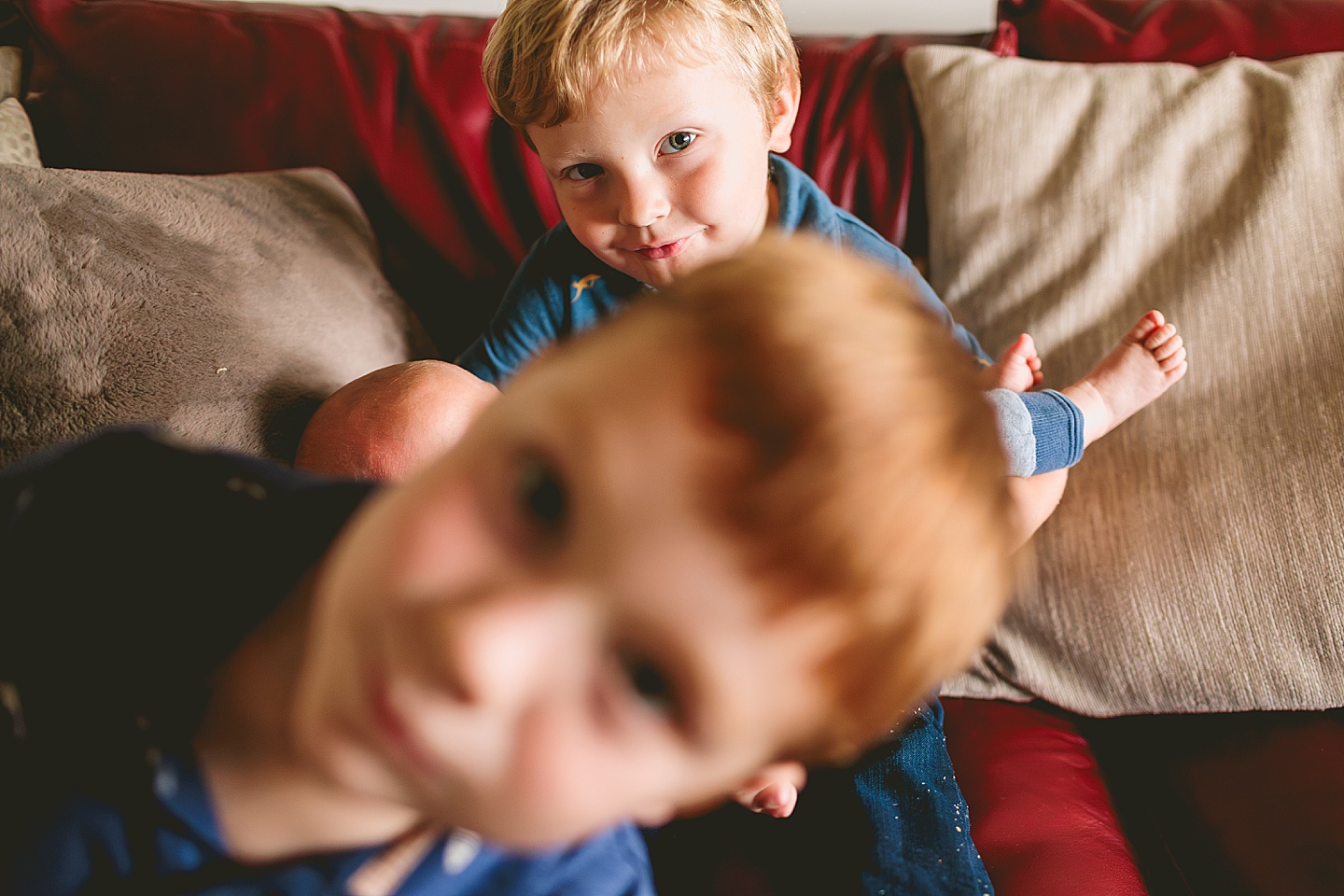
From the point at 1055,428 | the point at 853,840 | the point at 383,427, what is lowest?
the point at 853,840

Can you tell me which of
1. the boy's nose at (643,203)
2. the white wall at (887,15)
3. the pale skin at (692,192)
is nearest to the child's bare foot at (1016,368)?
the pale skin at (692,192)

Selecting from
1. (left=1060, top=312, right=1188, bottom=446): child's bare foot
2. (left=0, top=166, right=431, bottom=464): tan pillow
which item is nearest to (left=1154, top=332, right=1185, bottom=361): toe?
(left=1060, top=312, right=1188, bottom=446): child's bare foot

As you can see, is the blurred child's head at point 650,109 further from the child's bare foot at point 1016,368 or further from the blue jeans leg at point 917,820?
the blue jeans leg at point 917,820

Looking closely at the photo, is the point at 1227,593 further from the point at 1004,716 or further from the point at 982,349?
the point at 982,349

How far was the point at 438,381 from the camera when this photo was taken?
34.9 inches

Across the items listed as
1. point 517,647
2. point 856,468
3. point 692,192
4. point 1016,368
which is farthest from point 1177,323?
point 517,647

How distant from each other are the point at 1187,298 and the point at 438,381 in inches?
32.2

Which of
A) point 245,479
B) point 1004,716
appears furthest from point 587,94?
point 1004,716

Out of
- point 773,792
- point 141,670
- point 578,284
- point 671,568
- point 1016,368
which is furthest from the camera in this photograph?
point 578,284

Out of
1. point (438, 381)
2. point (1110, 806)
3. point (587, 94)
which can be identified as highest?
point (587, 94)

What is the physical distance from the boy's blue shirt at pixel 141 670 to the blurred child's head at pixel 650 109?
47cm

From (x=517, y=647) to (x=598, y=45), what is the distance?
0.67m

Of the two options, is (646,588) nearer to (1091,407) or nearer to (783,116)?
(1091,407)

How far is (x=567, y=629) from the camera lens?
0.39m
